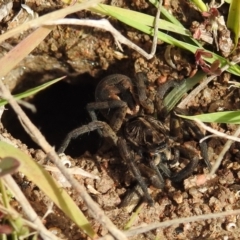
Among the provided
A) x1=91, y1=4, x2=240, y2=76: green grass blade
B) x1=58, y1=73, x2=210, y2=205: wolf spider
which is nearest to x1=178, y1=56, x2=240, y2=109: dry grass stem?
x1=91, y1=4, x2=240, y2=76: green grass blade

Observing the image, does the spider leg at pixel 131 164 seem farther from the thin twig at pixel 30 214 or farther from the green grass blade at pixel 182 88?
the thin twig at pixel 30 214

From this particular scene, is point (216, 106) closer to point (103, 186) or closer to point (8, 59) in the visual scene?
point (103, 186)

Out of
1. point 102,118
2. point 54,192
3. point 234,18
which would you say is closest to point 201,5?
point 234,18

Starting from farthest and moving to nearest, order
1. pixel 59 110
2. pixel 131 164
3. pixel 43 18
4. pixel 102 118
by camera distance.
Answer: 1. pixel 59 110
2. pixel 102 118
3. pixel 131 164
4. pixel 43 18

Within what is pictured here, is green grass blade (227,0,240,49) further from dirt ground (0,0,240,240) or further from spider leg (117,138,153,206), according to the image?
spider leg (117,138,153,206)

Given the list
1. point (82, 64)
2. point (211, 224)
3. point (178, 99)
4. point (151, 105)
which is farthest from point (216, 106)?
point (82, 64)

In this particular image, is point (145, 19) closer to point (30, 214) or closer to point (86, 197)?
point (86, 197)
